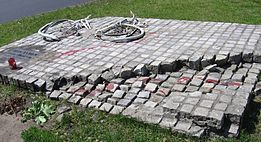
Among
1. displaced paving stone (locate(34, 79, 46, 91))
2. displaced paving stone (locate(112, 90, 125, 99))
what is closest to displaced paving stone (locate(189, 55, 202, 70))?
displaced paving stone (locate(112, 90, 125, 99))

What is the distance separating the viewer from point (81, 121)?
6320 mm

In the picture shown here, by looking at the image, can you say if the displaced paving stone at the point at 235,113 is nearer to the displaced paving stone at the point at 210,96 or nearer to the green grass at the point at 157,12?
the displaced paving stone at the point at 210,96

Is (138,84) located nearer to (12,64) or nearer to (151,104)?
(151,104)

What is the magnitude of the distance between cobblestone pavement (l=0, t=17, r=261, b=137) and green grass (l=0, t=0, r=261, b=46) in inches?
92.5

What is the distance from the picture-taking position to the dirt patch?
618cm

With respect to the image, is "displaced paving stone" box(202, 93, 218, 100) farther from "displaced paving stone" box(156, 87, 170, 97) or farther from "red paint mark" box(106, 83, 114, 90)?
"red paint mark" box(106, 83, 114, 90)

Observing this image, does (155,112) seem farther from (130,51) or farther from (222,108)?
(130,51)

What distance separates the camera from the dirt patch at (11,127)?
618 centimetres

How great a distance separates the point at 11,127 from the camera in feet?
21.3

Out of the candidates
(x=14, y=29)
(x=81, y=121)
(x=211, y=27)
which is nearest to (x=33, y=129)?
(x=81, y=121)

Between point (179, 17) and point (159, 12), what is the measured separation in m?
1.13

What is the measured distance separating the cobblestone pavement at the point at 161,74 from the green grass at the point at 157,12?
2349 mm

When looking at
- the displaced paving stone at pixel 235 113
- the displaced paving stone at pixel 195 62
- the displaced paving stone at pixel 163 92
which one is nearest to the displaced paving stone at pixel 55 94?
the displaced paving stone at pixel 163 92

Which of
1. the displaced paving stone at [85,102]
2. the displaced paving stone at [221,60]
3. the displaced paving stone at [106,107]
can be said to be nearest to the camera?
the displaced paving stone at [106,107]
